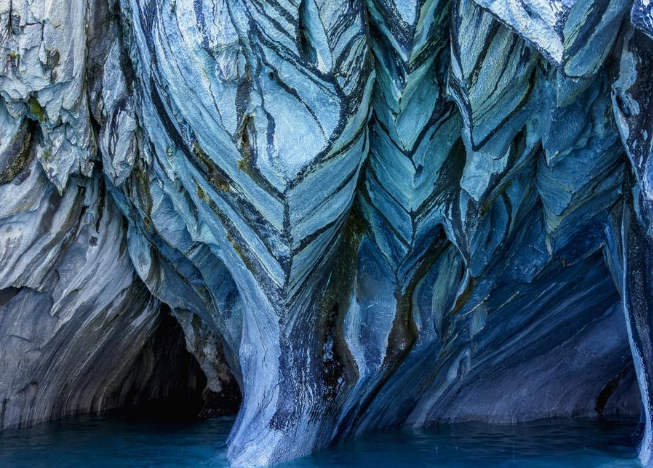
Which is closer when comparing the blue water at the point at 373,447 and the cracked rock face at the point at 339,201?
the cracked rock face at the point at 339,201

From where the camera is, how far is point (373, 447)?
5898 mm

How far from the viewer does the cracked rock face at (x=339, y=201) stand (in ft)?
15.3

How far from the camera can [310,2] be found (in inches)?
177

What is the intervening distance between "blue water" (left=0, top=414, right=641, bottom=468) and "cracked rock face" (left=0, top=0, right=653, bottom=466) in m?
0.29

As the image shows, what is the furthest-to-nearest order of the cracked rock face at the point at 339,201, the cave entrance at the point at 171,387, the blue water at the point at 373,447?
the cave entrance at the point at 171,387, the blue water at the point at 373,447, the cracked rock face at the point at 339,201

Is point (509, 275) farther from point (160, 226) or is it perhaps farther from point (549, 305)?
point (160, 226)

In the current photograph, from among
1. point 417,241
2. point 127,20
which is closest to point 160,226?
point 127,20

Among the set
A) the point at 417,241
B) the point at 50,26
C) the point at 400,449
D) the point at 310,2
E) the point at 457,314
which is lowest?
the point at 400,449

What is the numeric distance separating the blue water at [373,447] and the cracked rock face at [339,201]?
29 centimetres

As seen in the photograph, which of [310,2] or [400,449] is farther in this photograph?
[400,449]

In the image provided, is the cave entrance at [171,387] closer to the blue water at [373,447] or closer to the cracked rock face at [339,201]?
the blue water at [373,447]

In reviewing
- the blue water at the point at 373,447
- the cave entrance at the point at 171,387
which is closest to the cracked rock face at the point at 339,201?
the blue water at the point at 373,447

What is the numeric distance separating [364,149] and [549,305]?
234 centimetres

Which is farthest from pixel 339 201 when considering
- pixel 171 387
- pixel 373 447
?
pixel 171 387
